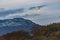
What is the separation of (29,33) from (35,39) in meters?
0.85

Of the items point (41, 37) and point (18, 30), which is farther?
point (18, 30)

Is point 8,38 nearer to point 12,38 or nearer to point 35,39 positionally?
point 12,38

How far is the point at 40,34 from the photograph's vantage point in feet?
51.7

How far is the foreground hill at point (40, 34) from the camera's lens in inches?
600

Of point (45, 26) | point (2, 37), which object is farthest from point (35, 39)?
point (2, 37)

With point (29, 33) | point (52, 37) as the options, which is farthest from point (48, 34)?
point (29, 33)

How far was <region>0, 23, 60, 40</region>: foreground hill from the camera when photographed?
15251mm

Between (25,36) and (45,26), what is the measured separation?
5.87 feet

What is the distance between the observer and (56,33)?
50.2 ft

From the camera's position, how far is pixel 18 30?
16.6m

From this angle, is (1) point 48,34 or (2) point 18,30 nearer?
(1) point 48,34

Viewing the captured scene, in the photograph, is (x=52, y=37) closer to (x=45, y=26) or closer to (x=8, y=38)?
(x=45, y=26)

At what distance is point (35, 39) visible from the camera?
604 inches

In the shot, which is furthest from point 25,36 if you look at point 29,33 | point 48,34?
point 48,34
